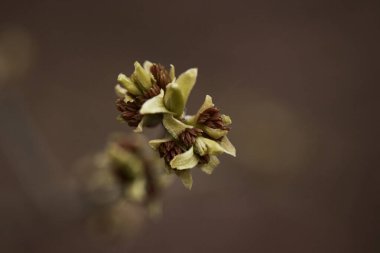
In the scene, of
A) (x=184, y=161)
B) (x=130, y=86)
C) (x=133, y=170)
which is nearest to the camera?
(x=184, y=161)

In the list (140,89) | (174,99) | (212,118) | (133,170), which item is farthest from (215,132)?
(133,170)

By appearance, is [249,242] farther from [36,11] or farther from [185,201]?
[36,11]

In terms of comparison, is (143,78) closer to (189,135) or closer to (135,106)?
(135,106)

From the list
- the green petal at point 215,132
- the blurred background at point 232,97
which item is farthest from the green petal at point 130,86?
the blurred background at point 232,97

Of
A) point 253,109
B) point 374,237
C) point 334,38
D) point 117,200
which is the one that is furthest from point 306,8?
point 117,200

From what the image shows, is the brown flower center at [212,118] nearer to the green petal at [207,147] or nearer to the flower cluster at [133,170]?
the green petal at [207,147]
